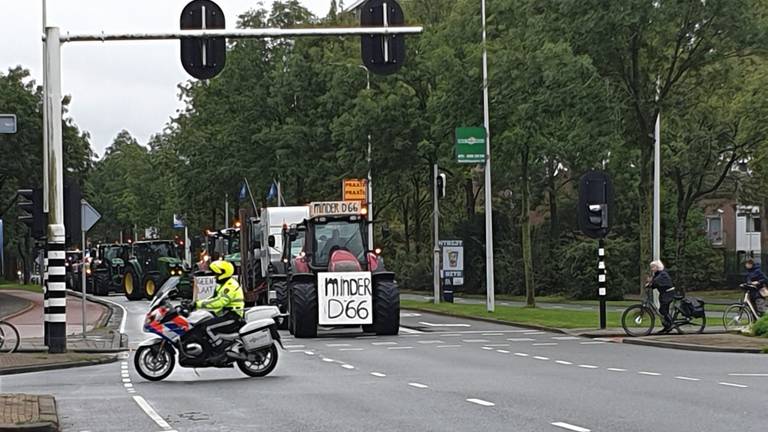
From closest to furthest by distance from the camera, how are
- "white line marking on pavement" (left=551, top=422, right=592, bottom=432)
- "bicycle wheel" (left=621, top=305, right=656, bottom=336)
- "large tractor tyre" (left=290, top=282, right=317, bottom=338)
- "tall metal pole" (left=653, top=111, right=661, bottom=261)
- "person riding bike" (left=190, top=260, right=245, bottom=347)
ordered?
"white line marking on pavement" (left=551, top=422, right=592, bottom=432)
"person riding bike" (left=190, top=260, right=245, bottom=347)
"bicycle wheel" (left=621, top=305, right=656, bottom=336)
"large tractor tyre" (left=290, top=282, right=317, bottom=338)
"tall metal pole" (left=653, top=111, right=661, bottom=261)

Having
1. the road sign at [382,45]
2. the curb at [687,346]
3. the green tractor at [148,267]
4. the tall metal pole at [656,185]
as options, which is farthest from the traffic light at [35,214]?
the green tractor at [148,267]

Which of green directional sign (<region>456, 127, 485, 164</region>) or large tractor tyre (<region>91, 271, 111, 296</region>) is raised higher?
green directional sign (<region>456, 127, 485, 164</region>)

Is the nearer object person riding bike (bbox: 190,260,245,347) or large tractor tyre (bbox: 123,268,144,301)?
person riding bike (bbox: 190,260,245,347)

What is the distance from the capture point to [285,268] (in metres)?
34.8

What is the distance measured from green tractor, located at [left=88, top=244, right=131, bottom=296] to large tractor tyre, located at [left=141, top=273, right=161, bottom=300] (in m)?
7.74

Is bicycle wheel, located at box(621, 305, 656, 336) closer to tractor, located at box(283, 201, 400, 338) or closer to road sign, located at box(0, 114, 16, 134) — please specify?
tractor, located at box(283, 201, 400, 338)

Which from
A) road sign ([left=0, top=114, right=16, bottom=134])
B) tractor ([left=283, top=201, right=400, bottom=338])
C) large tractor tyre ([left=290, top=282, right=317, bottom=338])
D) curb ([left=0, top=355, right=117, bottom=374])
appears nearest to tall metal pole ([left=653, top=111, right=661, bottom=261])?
tractor ([left=283, top=201, right=400, bottom=338])

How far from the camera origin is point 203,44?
19.8 metres

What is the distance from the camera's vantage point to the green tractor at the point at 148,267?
2211 inches

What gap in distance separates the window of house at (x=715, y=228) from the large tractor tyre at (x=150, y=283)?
3830 cm

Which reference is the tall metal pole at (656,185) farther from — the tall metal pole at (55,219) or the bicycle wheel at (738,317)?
→ the tall metal pole at (55,219)

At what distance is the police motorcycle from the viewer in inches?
768

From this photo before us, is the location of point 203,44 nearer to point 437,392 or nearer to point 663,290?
point 437,392

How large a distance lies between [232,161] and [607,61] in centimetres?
2674
